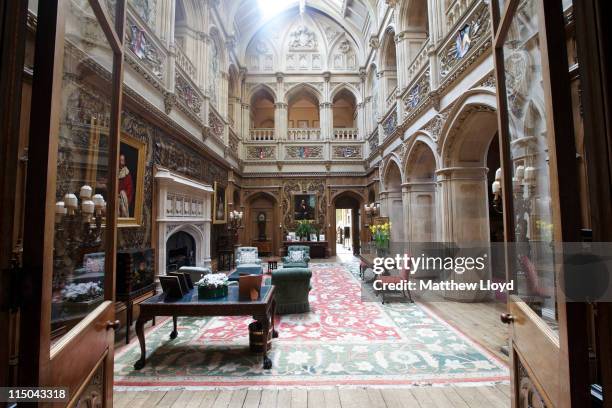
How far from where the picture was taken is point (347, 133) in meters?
13.9

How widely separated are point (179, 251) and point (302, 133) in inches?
345

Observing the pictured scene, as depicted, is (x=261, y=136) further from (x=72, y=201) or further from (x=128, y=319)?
(x=72, y=201)

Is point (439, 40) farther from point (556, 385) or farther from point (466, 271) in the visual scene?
point (556, 385)

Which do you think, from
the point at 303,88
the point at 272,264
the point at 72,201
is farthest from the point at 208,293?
the point at 303,88

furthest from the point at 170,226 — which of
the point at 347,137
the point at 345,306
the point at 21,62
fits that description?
the point at 347,137

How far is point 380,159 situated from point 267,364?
348 inches

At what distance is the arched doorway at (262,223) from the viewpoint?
13367mm

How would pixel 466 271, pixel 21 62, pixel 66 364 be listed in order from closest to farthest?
pixel 21 62
pixel 66 364
pixel 466 271

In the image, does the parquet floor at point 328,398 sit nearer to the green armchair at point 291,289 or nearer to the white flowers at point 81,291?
the white flowers at point 81,291

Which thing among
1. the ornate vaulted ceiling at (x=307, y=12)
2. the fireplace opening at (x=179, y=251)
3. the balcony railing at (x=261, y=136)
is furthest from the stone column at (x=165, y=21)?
the balcony railing at (x=261, y=136)

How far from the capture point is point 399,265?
644 cm

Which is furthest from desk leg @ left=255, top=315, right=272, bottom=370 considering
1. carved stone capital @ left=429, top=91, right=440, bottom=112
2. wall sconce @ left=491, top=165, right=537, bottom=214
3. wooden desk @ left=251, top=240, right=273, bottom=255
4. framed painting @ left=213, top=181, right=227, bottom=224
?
wooden desk @ left=251, top=240, right=273, bottom=255

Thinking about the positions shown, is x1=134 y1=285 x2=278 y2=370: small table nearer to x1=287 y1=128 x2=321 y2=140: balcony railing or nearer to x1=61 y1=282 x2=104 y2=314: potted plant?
x1=61 y1=282 x2=104 y2=314: potted plant

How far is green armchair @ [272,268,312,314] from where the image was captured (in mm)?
4875
